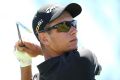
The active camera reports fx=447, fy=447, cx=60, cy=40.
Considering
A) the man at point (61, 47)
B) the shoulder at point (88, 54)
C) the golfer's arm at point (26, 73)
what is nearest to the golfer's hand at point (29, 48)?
the golfer's arm at point (26, 73)

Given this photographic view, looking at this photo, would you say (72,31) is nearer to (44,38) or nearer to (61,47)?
(61,47)

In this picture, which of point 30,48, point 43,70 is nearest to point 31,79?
point 30,48

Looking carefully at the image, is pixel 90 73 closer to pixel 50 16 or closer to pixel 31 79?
pixel 50 16

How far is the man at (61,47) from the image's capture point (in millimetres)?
5602

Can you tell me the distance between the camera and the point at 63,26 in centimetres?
572

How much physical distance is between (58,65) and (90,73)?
414 millimetres

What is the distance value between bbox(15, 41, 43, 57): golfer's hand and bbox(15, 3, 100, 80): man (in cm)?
47

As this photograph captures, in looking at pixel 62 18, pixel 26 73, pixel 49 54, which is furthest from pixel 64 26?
pixel 26 73

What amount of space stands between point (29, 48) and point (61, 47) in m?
0.98

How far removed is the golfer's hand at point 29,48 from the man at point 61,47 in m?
0.47

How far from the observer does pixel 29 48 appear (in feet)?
21.7

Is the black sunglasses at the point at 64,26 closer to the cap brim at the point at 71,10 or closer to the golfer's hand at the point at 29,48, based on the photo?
the cap brim at the point at 71,10

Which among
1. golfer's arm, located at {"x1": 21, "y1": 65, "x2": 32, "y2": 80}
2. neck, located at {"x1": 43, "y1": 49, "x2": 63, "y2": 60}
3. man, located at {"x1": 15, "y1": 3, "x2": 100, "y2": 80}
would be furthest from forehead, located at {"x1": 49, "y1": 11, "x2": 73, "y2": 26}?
golfer's arm, located at {"x1": 21, "y1": 65, "x2": 32, "y2": 80}

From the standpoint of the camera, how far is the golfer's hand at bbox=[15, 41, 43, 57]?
652 centimetres
